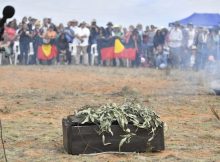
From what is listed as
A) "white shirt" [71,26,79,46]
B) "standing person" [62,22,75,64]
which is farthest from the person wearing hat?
"standing person" [62,22,75,64]

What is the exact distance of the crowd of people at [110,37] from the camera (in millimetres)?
22203

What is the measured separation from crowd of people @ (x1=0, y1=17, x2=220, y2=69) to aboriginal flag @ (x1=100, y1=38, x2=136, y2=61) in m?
0.14

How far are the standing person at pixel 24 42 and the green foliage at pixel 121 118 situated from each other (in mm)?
15412

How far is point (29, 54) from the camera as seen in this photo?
890 inches

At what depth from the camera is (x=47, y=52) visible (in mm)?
22766

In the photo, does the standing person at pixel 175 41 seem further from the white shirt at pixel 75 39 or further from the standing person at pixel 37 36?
the standing person at pixel 37 36

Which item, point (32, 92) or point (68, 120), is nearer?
point (68, 120)

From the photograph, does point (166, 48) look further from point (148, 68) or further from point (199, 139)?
point (199, 139)

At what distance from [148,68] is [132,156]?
55.3ft

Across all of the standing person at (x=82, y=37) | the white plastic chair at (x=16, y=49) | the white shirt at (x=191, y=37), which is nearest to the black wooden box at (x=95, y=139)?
the white plastic chair at (x=16, y=49)

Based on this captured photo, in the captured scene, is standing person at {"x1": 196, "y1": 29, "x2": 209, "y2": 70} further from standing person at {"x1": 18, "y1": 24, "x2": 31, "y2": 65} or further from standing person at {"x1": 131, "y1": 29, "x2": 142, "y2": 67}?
standing person at {"x1": 18, "y1": 24, "x2": 31, "y2": 65}

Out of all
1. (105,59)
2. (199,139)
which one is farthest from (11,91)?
(105,59)

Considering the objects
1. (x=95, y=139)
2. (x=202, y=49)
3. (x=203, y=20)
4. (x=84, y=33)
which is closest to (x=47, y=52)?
(x=84, y=33)

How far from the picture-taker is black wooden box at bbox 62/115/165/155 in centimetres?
662
